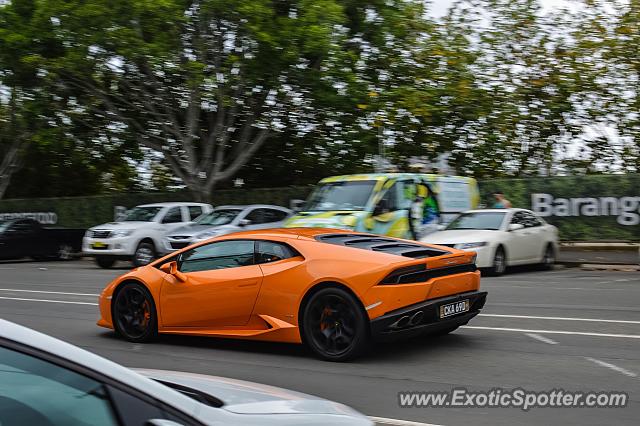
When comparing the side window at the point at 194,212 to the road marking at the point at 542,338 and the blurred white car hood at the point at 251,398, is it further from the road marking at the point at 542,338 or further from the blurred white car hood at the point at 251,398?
the blurred white car hood at the point at 251,398

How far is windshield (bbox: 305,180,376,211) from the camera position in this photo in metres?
18.6

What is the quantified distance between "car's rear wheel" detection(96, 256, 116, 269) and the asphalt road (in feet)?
33.9

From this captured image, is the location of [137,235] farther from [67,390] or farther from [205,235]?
[67,390]

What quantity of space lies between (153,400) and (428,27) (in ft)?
89.9

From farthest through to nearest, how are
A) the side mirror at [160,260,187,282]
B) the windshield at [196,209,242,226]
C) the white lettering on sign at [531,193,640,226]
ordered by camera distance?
1. the white lettering on sign at [531,193,640,226]
2. the windshield at [196,209,242,226]
3. the side mirror at [160,260,187,282]

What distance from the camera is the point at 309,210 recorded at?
62.1 feet

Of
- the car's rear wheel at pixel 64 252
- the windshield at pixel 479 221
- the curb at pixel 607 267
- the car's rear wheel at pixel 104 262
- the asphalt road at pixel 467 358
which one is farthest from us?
the car's rear wheel at pixel 64 252

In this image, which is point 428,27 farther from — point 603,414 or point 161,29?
point 603,414

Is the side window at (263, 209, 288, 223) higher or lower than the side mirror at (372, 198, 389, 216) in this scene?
lower

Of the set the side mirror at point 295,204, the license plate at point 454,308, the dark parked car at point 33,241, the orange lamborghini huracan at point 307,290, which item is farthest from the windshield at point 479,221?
the dark parked car at point 33,241

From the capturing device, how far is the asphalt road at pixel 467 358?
5.99 meters

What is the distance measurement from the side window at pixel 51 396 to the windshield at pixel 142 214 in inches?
839

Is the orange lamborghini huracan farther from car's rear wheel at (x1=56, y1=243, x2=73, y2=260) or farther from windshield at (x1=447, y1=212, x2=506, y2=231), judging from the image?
car's rear wheel at (x1=56, y1=243, x2=73, y2=260)

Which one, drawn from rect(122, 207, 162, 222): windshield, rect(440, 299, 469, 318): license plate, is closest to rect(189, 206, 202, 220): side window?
rect(122, 207, 162, 222): windshield
